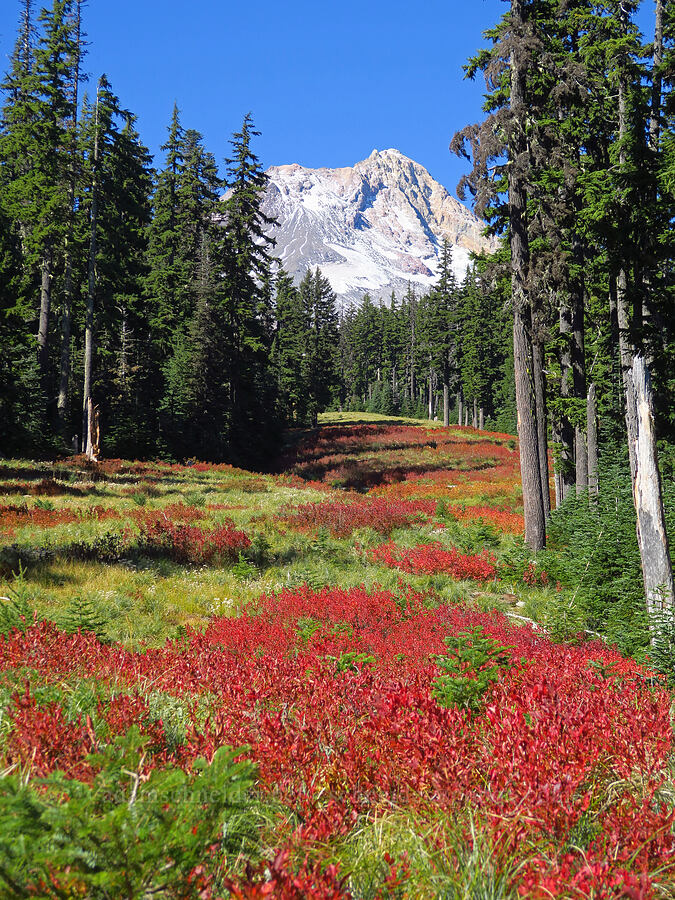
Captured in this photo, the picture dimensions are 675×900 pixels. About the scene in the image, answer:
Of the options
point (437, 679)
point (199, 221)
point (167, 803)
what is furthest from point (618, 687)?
point (199, 221)

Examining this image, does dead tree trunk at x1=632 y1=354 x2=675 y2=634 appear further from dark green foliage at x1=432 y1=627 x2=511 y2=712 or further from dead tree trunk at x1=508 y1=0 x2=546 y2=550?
dead tree trunk at x1=508 y1=0 x2=546 y2=550

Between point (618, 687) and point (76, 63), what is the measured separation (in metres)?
36.4

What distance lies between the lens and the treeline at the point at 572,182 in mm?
12555

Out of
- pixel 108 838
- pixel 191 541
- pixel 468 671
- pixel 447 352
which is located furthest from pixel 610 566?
pixel 447 352

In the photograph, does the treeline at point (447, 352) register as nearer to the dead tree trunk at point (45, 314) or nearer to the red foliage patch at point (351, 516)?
the red foliage patch at point (351, 516)

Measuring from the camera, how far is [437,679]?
4434 mm

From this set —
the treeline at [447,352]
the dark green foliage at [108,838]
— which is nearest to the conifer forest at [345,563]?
the dark green foliage at [108,838]

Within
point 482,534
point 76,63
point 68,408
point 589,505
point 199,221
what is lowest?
point 482,534

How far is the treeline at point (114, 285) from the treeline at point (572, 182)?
19.6 meters

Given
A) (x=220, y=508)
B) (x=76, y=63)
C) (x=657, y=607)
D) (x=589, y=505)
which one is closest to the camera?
(x=657, y=607)

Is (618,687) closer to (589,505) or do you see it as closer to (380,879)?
(380,879)

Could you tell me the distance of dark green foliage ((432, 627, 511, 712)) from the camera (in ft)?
13.7

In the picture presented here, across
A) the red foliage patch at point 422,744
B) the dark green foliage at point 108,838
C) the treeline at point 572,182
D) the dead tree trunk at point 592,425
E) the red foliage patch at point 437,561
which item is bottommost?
the red foliage patch at point 437,561

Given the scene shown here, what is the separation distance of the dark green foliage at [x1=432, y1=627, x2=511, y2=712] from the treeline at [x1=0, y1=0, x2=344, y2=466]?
74.8ft
